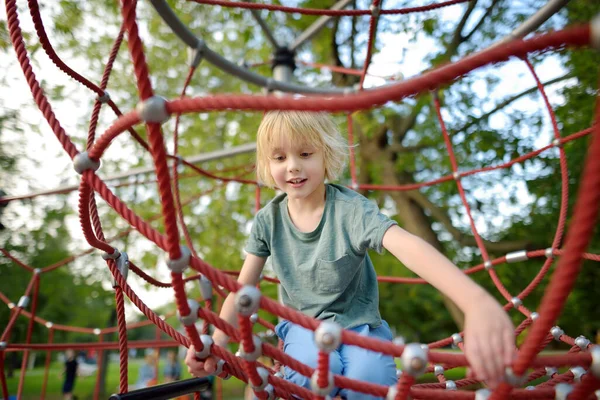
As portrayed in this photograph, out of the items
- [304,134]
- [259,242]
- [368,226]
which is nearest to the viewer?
[368,226]

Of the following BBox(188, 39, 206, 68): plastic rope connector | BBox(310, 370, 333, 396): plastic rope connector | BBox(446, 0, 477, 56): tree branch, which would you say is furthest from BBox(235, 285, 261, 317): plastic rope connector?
BBox(446, 0, 477, 56): tree branch

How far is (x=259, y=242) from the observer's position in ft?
3.88

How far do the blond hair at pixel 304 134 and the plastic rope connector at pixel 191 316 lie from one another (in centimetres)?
47

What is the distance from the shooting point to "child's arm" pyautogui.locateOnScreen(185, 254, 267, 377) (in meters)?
0.76

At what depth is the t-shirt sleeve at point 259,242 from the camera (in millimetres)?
1171

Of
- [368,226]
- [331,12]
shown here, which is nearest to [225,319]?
[368,226]

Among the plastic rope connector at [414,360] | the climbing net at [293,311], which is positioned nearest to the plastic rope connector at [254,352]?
the climbing net at [293,311]

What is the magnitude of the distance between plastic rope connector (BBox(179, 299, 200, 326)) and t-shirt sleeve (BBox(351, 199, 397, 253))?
36cm

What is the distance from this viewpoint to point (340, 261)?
3.40ft

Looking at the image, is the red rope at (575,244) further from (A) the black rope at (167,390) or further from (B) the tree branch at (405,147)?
(B) the tree branch at (405,147)

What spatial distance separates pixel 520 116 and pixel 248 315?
12.5 ft

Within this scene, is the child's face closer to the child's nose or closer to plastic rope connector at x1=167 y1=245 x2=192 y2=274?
the child's nose

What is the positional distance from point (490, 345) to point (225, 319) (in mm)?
589

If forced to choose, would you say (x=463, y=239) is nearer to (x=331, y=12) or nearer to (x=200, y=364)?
(x=331, y=12)
